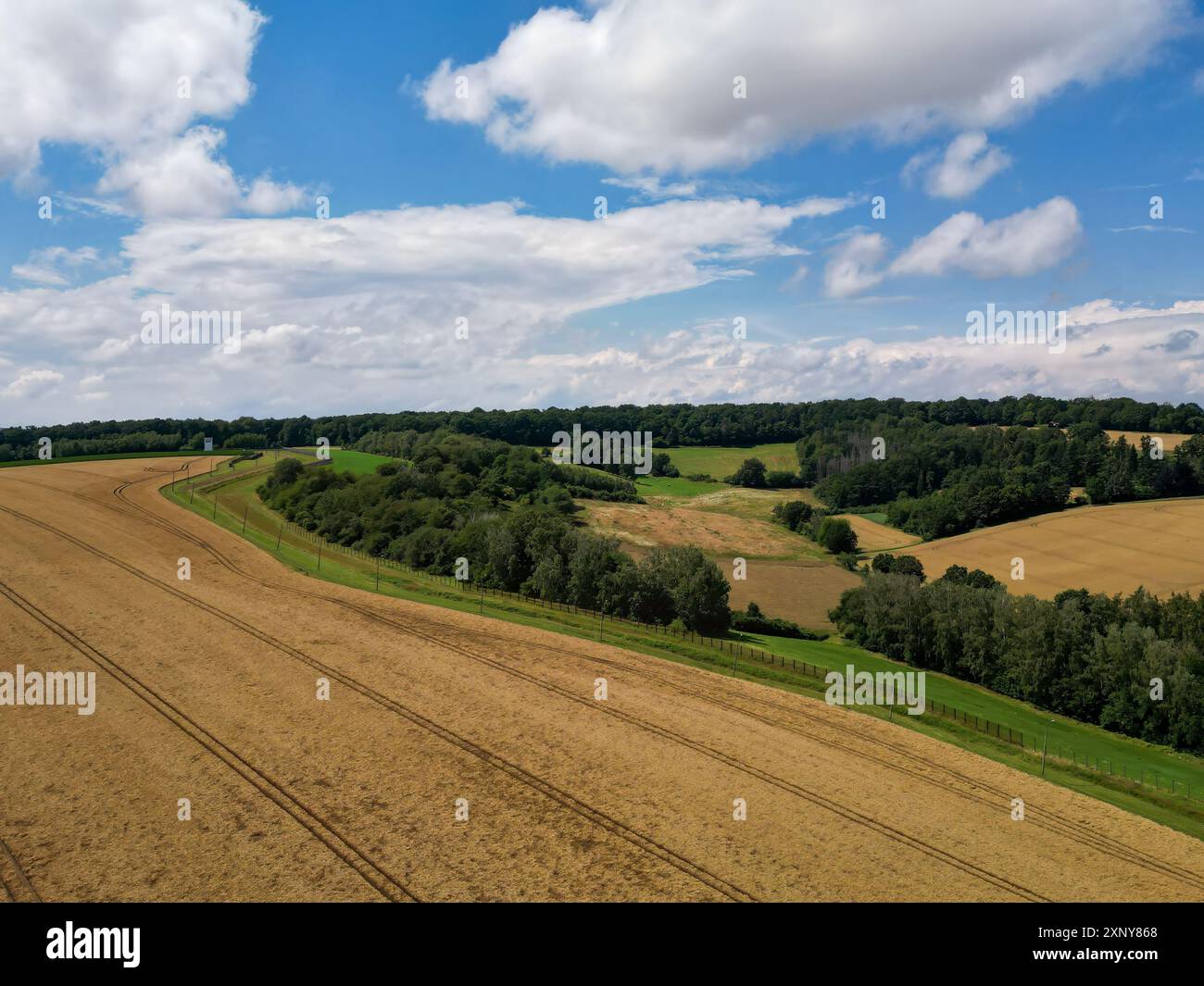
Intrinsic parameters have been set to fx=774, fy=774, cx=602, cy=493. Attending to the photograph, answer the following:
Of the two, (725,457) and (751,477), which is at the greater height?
(725,457)

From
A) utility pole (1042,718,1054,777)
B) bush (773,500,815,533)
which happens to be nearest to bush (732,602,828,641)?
utility pole (1042,718,1054,777)

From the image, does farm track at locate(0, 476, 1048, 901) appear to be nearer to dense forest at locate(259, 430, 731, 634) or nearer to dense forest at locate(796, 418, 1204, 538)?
dense forest at locate(259, 430, 731, 634)

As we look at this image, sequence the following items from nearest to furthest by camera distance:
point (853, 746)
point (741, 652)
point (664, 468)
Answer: point (853, 746) → point (741, 652) → point (664, 468)

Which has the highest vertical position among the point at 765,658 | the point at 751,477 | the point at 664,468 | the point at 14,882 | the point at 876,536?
the point at 664,468

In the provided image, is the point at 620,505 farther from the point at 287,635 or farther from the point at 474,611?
the point at 287,635

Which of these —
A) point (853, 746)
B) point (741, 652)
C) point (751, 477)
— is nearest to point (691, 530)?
point (751, 477)

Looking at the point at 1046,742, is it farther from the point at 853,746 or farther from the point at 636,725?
the point at 636,725

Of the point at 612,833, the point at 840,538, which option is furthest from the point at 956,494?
the point at 612,833
